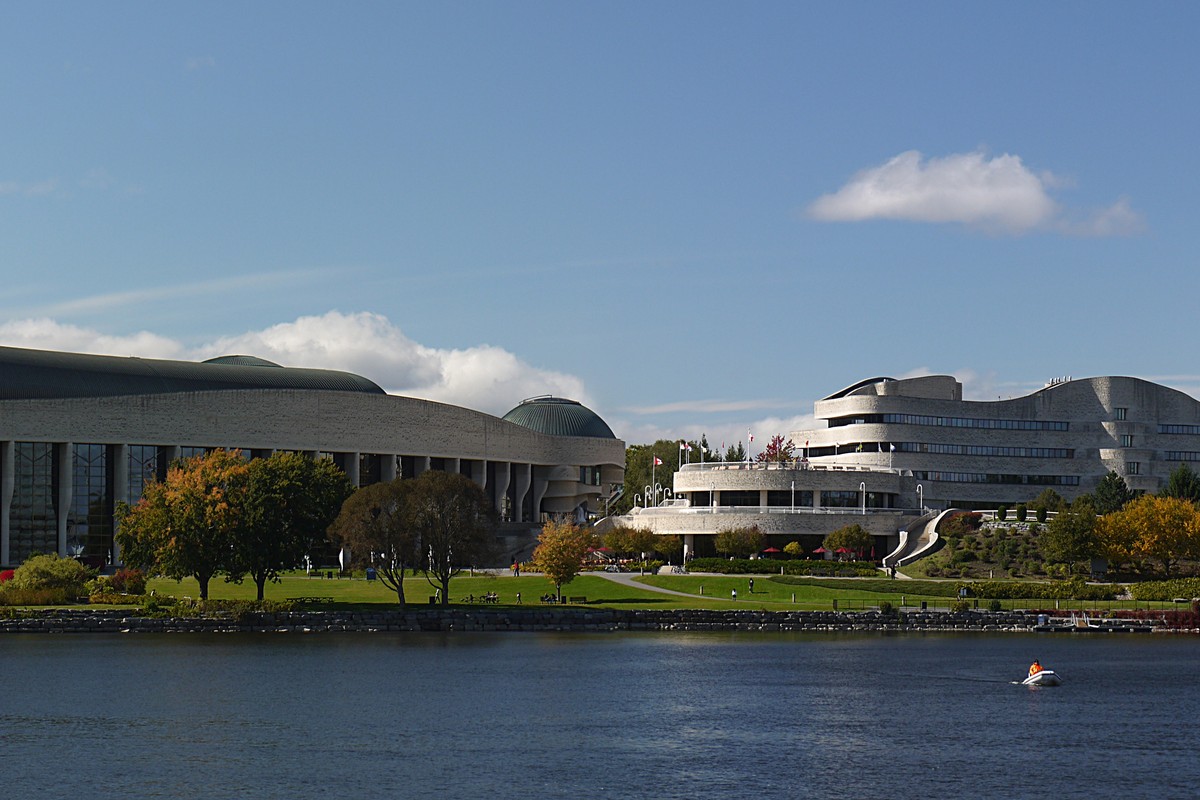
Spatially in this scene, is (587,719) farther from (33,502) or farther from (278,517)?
(33,502)

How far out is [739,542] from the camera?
472ft

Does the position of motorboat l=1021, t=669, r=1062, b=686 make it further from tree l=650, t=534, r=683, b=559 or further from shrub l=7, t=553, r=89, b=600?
tree l=650, t=534, r=683, b=559

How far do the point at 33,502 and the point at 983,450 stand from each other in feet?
325

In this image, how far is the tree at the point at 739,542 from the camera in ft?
472

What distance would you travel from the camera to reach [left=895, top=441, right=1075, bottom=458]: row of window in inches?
6658

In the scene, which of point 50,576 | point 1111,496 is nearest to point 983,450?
point 1111,496

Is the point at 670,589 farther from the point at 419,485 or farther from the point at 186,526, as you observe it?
the point at 186,526

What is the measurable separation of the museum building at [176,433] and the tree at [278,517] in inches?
1487

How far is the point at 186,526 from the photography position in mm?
102812

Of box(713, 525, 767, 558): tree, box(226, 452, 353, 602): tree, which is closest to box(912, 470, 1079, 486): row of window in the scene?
box(713, 525, 767, 558): tree

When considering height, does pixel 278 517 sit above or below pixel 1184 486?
below

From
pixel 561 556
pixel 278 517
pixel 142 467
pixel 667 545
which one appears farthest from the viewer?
pixel 142 467

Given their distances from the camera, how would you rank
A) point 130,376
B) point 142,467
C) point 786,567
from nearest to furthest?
point 786,567 → point 142,467 → point 130,376

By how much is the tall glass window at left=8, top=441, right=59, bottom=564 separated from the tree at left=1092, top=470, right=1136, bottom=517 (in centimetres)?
9719
